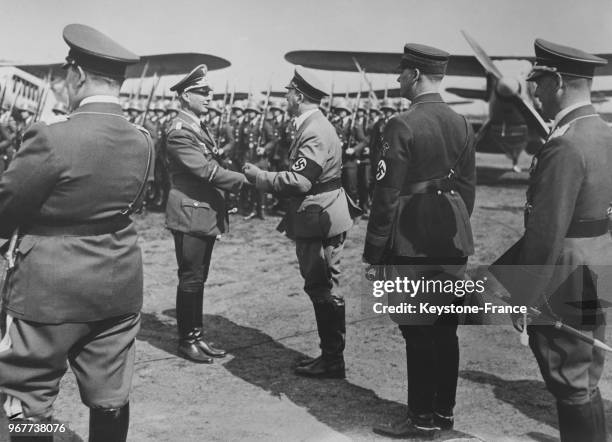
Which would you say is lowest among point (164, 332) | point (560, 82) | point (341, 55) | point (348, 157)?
point (164, 332)

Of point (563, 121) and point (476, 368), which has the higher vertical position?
point (563, 121)

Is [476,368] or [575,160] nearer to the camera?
[575,160]

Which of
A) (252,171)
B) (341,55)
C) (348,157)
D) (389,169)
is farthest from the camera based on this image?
(341,55)

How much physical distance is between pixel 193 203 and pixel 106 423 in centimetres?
221

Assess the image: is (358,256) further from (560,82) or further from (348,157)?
(560,82)

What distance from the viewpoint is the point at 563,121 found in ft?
8.16

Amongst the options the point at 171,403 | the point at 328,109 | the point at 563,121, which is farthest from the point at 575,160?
the point at 328,109

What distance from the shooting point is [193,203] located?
4410mm

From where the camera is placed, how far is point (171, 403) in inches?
142

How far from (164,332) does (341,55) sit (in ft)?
52.0

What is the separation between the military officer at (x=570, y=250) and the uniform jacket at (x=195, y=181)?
2320 millimetres

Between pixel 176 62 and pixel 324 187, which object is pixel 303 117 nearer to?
pixel 324 187

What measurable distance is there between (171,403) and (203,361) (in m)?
0.74

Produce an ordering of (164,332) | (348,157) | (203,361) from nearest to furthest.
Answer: (203,361), (164,332), (348,157)
